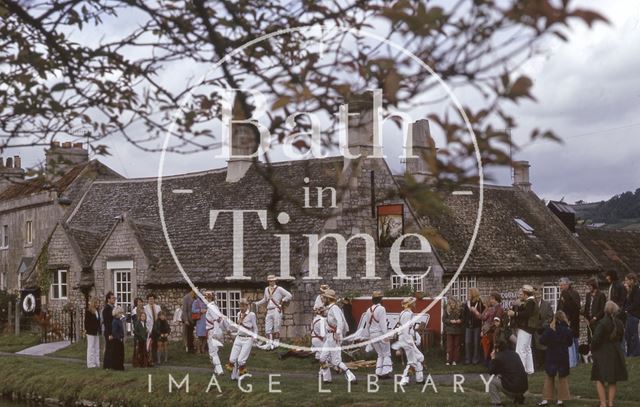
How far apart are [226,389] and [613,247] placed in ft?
88.0

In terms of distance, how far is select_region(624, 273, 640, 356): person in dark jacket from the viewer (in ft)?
55.4

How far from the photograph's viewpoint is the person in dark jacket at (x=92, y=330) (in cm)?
2084

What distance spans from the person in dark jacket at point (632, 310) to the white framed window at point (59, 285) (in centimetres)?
1906

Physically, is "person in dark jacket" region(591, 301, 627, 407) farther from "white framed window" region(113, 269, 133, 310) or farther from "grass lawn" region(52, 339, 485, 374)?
"white framed window" region(113, 269, 133, 310)

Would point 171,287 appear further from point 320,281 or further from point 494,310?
point 494,310

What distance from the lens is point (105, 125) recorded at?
6.03 metres

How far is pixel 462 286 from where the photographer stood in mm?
30469

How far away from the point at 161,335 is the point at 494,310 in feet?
25.8

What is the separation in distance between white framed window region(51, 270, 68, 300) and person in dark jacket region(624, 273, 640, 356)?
751 inches

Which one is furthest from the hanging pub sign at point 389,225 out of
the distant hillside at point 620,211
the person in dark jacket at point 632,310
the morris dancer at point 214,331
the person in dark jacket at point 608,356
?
the distant hillside at point 620,211

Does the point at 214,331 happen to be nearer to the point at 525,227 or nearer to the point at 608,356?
the point at 608,356

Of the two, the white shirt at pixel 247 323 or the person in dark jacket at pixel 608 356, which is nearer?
the person in dark jacket at pixel 608 356

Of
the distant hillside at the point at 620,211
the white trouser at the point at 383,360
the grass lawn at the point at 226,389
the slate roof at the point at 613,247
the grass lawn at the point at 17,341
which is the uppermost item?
the distant hillside at the point at 620,211

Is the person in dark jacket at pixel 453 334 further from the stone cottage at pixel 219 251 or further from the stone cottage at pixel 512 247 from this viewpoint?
the stone cottage at pixel 512 247
